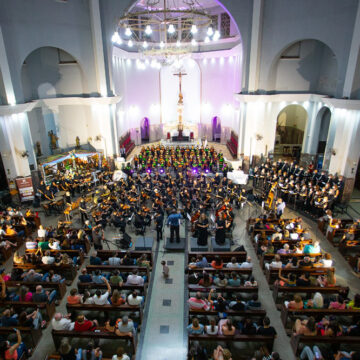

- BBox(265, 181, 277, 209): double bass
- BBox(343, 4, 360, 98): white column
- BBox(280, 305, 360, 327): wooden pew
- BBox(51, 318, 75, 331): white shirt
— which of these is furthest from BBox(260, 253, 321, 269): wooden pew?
BBox(343, 4, 360, 98): white column

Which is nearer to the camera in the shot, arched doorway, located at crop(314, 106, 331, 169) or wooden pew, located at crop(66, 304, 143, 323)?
wooden pew, located at crop(66, 304, 143, 323)

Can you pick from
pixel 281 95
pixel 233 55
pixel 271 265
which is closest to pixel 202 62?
pixel 233 55

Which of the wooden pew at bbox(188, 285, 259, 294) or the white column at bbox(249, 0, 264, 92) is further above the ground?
the white column at bbox(249, 0, 264, 92)

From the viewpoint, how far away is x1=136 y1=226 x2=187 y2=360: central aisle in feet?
22.2

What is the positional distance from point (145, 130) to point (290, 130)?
13788mm

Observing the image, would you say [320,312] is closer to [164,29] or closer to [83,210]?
[83,210]

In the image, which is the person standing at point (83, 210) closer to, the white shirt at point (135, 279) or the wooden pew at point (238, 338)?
the white shirt at point (135, 279)

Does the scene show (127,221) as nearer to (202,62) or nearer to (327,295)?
(327,295)

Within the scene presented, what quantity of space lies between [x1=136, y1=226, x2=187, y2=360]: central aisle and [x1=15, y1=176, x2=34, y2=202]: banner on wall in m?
8.78

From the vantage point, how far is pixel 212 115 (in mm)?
27531

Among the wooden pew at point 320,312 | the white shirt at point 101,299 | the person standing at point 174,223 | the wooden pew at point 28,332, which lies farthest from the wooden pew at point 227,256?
the wooden pew at point 28,332

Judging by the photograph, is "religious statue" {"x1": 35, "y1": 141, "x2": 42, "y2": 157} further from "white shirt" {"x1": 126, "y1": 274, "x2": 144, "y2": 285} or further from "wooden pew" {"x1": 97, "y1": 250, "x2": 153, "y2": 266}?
"white shirt" {"x1": 126, "y1": 274, "x2": 144, "y2": 285}

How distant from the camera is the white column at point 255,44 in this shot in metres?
16.8

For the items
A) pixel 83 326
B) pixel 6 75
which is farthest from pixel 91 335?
pixel 6 75
